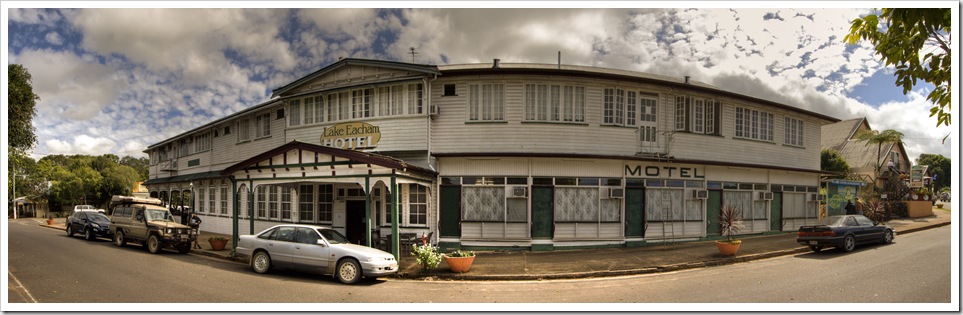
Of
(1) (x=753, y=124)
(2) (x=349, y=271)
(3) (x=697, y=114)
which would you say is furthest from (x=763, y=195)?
(2) (x=349, y=271)

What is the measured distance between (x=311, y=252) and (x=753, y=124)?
17.5 m

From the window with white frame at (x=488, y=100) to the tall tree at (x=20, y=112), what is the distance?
50.1 ft

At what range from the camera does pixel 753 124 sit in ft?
68.0

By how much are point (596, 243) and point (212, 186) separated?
20220 millimetres

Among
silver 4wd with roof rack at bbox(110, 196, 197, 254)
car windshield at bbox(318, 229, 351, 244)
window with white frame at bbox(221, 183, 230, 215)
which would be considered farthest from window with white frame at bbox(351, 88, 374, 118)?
window with white frame at bbox(221, 183, 230, 215)

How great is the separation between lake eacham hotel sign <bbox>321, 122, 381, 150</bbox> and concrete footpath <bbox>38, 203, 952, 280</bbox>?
15.9ft

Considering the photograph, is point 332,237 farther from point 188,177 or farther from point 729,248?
point 188,177

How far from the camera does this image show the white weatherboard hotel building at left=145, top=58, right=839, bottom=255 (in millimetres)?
16734

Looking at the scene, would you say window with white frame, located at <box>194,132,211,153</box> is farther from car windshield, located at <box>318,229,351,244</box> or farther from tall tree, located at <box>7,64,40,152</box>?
car windshield, located at <box>318,229,351,244</box>

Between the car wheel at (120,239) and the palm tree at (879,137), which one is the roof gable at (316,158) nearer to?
the car wheel at (120,239)

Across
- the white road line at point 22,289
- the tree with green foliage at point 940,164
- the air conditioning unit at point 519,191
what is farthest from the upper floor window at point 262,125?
the tree with green foliage at point 940,164

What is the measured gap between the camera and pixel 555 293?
10758 mm

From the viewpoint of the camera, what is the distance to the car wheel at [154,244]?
58.5ft

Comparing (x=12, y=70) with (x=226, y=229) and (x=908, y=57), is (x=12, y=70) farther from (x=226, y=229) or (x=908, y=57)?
(x=908, y=57)
